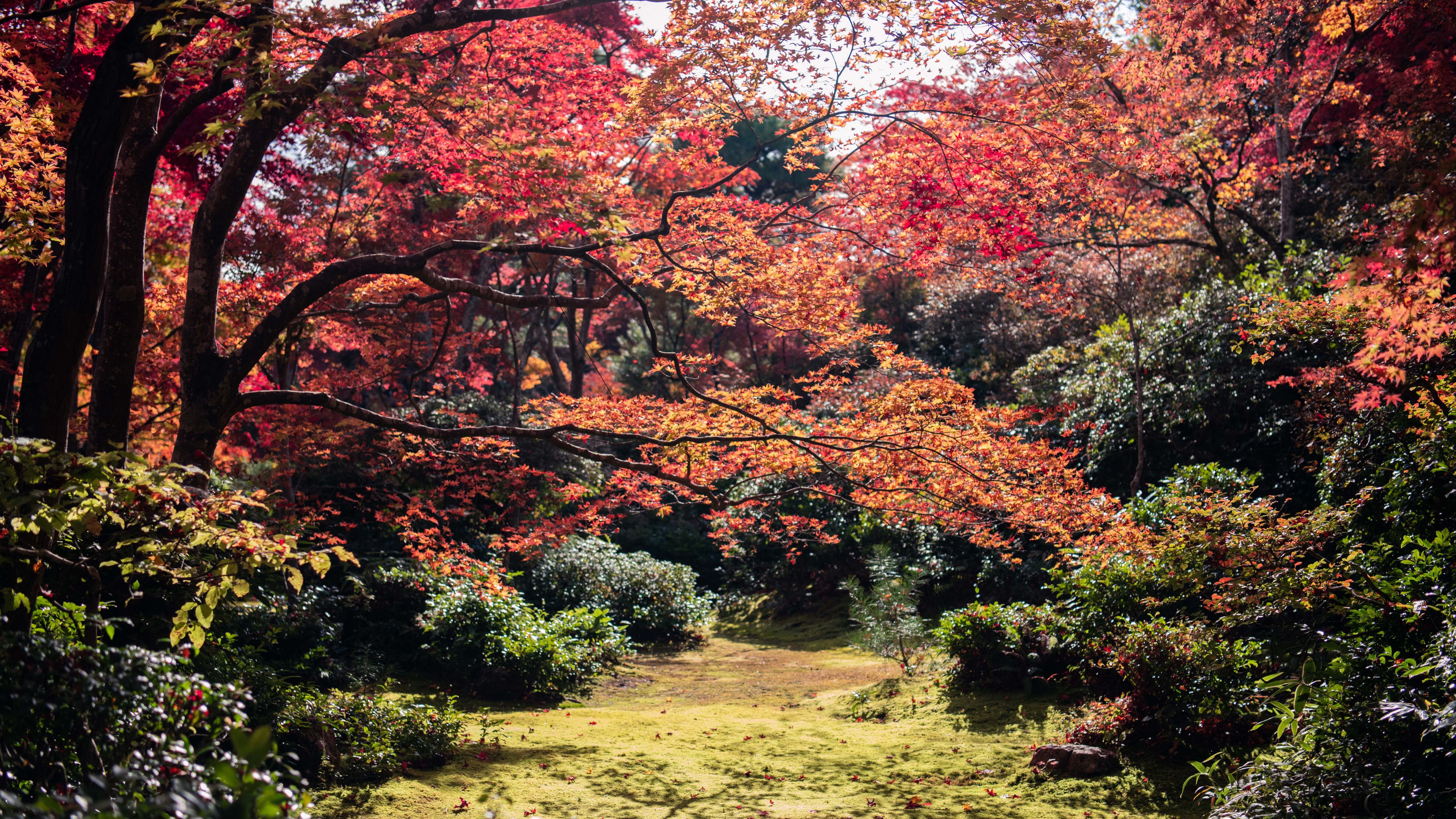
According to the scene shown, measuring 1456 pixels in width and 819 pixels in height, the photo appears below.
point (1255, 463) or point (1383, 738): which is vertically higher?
point (1255, 463)

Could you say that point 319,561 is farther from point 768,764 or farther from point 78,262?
point 768,764

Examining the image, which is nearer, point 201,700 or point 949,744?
point 201,700

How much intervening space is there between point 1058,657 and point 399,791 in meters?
5.24

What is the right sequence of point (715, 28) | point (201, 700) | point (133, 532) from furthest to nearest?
point (715, 28)
point (133, 532)
point (201, 700)

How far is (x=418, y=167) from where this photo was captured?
791cm

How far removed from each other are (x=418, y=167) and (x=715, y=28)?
3.52 metres

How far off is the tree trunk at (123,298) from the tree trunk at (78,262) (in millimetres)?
509

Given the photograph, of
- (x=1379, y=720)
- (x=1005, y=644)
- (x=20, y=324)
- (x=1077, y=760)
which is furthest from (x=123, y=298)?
(x=1005, y=644)

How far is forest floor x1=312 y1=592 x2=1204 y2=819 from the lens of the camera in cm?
485

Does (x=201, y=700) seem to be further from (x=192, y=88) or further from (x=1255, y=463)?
(x=1255, y=463)

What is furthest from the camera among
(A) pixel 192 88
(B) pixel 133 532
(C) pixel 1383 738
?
(A) pixel 192 88

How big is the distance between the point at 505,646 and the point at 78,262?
5.05m

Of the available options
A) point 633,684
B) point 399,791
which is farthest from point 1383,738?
point 633,684

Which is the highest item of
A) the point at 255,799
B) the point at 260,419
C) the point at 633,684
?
the point at 260,419
